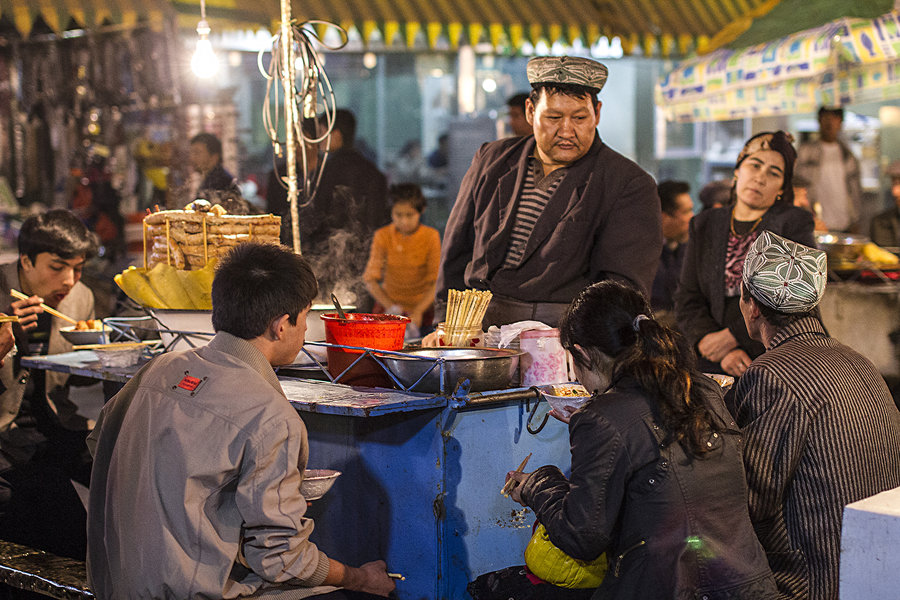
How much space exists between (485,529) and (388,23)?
4.99 metres

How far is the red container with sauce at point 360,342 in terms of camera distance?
296 centimetres

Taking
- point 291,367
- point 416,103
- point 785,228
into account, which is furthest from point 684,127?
point 291,367

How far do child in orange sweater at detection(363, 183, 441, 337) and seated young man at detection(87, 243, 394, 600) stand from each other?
13.3 ft

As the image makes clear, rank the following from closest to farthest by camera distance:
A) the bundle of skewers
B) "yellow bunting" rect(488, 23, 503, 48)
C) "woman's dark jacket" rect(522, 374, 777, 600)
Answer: "woman's dark jacket" rect(522, 374, 777, 600), the bundle of skewers, "yellow bunting" rect(488, 23, 503, 48)

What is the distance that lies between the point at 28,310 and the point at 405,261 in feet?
10.00

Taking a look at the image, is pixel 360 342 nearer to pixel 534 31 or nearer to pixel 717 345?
pixel 717 345

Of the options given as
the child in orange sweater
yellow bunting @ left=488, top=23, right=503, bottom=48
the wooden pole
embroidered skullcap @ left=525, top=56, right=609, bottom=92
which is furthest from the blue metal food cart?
yellow bunting @ left=488, top=23, right=503, bottom=48

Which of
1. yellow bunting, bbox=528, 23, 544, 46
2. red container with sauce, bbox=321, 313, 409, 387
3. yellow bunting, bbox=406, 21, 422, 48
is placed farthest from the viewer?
yellow bunting, bbox=528, 23, 544, 46

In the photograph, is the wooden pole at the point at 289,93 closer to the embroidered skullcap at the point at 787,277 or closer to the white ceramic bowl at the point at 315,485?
the white ceramic bowl at the point at 315,485

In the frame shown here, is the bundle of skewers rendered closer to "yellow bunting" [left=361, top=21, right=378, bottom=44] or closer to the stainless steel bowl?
the stainless steel bowl

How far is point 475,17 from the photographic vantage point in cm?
738

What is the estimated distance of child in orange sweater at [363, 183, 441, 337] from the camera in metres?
6.48

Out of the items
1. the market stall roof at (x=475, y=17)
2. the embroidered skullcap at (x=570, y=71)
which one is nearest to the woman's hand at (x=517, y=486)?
the embroidered skullcap at (x=570, y=71)

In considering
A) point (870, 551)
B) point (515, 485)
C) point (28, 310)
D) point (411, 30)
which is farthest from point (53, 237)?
point (411, 30)
